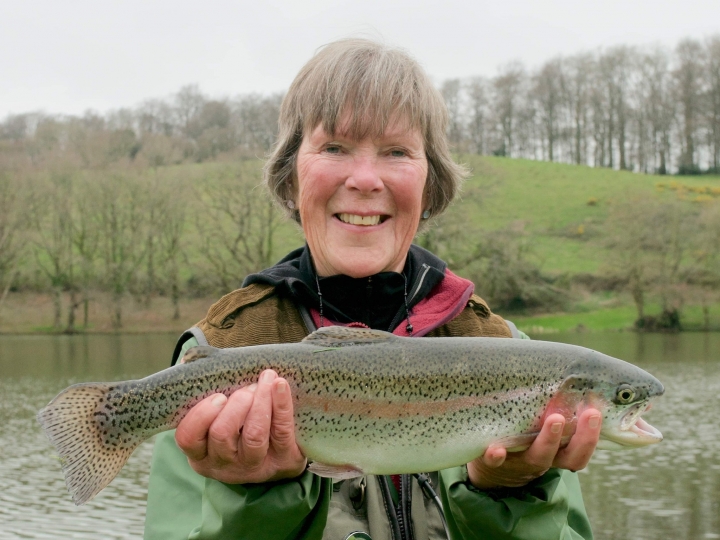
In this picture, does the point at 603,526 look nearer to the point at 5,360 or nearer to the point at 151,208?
the point at 5,360

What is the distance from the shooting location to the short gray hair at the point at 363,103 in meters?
3.95

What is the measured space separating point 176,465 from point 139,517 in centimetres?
1318

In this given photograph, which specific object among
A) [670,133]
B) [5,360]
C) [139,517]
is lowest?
[5,360]

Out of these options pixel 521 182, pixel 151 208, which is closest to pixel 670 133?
pixel 521 182

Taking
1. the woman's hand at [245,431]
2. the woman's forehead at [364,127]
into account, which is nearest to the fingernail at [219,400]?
the woman's hand at [245,431]

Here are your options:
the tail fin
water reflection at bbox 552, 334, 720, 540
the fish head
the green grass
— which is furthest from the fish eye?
the green grass

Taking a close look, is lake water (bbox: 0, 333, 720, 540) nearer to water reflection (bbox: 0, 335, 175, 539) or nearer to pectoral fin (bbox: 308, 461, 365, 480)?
water reflection (bbox: 0, 335, 175, 539)

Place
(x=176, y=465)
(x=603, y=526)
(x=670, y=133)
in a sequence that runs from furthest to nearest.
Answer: (x=670, y=133), (x=603, y=526), (x=176, y=465)

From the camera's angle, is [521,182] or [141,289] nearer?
[141,289]

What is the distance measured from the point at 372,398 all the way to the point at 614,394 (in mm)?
1070

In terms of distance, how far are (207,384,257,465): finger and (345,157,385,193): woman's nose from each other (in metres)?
1.20

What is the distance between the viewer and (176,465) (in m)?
3.69

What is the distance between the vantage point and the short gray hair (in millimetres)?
3953

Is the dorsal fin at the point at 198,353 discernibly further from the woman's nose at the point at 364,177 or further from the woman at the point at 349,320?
the woman's nose at the point at 364,177
